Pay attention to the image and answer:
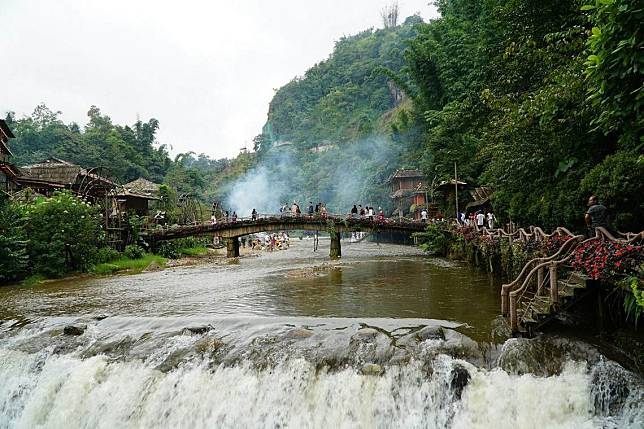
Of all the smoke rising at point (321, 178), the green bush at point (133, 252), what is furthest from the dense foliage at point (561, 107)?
the smoke rising at point (321, 178)

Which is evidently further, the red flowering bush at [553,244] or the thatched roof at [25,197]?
the thatched roof at [25,197]

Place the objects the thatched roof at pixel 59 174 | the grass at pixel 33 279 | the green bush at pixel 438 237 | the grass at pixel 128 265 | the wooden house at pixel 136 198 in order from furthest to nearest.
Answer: the wooden house at pixel 136 198 < the thatched roof at pixel 59 174 < the green bush at pixel 438 237 < the grass at pixel 128 265 < the grass at pixel 33 279

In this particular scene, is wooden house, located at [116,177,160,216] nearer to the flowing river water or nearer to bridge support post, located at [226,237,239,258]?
bridge support post, located at [226,237,239,258]

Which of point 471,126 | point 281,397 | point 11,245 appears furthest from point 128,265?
point 281,397

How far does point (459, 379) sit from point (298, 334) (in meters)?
3.73

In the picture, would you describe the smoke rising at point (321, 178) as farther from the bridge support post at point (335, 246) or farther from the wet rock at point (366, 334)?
the wet rock at point (366, 334)

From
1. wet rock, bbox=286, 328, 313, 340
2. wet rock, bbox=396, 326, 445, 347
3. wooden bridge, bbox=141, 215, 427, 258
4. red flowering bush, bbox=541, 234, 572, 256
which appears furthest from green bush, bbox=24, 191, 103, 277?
red flowering bush, bbox=541, 234, 572, 256

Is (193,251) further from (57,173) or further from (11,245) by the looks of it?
(11,245)

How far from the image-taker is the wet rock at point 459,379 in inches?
326

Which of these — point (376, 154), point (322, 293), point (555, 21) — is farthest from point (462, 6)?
point (376, 154)

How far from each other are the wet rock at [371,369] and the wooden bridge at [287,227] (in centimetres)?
2422

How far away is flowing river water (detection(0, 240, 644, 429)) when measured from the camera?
7.92 meters

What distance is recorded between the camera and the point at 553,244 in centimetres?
→ 1165

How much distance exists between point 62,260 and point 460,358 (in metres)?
21.7
